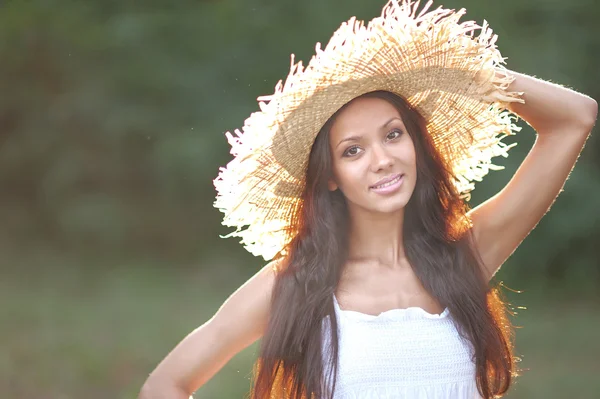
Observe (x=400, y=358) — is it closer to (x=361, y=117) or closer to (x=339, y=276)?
(x=339, y=276)

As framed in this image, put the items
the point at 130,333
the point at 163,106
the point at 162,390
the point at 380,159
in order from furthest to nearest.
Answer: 1. the point at 163,106
2. the point at 130,333
3. the point at 162,390
4. the point at 380,159

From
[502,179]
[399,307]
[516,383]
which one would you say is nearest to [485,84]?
[399,307]

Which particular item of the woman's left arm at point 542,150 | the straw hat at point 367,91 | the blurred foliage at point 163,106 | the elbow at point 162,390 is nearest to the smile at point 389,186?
the straw hat at point 367,91

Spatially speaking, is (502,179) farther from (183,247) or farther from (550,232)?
(183,247)

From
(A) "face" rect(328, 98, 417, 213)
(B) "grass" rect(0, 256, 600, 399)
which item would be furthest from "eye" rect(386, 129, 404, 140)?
(B) "grass" rect(0, 256, 600, 399)

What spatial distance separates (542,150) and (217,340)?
3.05 ft

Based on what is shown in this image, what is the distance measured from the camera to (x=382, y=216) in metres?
2.55

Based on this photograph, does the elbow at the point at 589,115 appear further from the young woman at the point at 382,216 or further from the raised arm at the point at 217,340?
the raised arm at the point at 217,340

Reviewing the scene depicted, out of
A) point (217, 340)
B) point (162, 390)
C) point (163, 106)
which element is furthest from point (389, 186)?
point (163, 106)

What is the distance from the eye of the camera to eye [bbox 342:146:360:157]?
8.00ft

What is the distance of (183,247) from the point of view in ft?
26.4

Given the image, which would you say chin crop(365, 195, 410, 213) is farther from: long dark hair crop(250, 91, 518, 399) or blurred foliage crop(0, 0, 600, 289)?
blurred foliage crop(0, 0, 600, 289)

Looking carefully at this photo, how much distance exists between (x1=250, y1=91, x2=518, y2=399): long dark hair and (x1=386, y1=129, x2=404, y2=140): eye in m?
0.05

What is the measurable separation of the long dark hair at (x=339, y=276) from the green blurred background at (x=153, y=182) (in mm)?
3242
